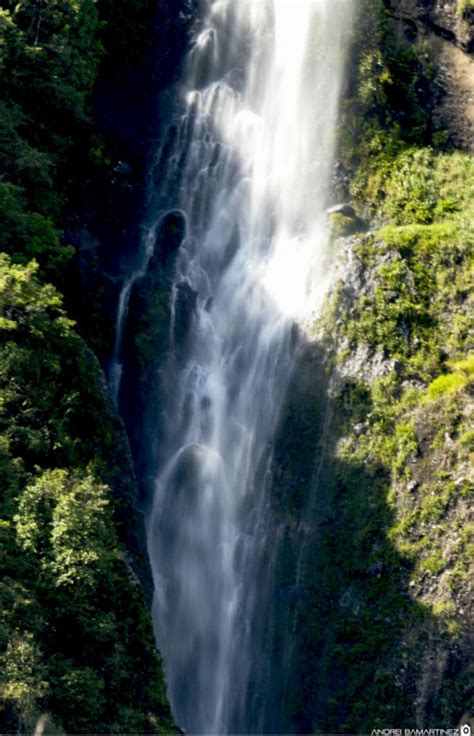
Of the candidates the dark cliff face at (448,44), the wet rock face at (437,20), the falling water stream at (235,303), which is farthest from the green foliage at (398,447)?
the wet rock face at (437,20)

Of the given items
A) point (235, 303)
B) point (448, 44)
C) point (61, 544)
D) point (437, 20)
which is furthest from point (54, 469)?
point (437, 20)

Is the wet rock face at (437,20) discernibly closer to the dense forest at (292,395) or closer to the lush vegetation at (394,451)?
the dense forest at (292,395)

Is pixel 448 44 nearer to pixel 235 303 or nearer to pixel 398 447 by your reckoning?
pixel 235 303

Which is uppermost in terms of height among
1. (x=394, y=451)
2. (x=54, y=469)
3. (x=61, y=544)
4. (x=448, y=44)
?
(x=448, y=44)

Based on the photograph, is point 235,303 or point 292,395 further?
point 235,303

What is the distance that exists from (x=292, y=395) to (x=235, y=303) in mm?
3510

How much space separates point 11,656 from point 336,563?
10.4 metres

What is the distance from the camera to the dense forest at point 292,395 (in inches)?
858

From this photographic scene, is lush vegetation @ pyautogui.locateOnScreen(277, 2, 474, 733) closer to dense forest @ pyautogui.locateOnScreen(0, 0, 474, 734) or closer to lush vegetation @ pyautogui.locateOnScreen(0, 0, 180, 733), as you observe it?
dense forest @ pyautogui.locateOnScreen(0, 0, 474, 734)

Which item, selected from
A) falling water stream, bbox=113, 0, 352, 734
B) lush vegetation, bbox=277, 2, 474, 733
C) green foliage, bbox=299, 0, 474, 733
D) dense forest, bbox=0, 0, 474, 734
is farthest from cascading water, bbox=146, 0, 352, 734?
green foliage, bbox=299, 0, 474, 733

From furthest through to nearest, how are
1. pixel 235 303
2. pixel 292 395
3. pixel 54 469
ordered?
pixel 235 303, pixel 292 395, pixel 54 469

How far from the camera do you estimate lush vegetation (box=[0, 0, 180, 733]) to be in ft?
67.3

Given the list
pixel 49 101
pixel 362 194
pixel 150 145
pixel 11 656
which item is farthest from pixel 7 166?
pixel 11 656

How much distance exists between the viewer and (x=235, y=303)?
104 ft
